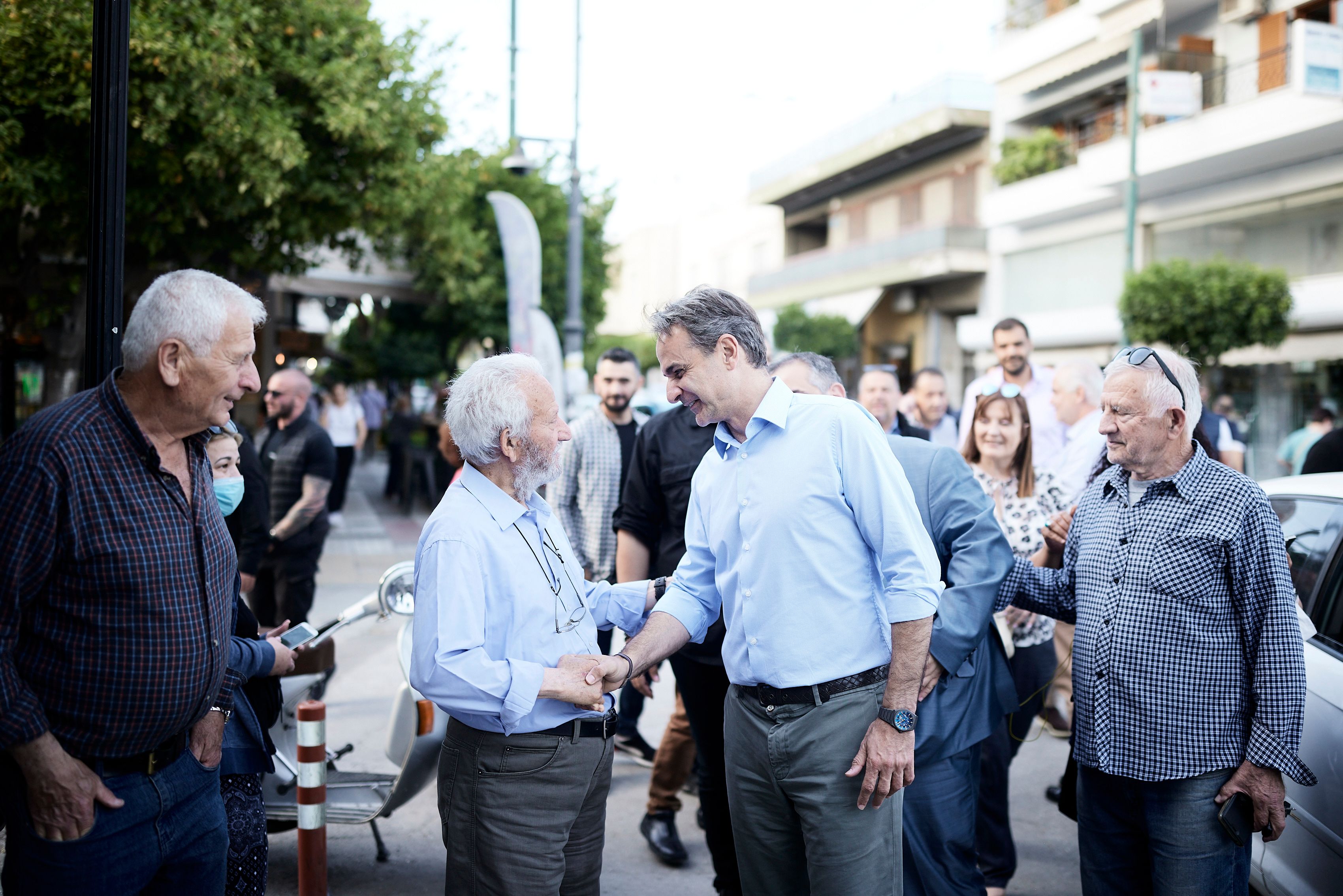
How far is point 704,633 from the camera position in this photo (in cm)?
306

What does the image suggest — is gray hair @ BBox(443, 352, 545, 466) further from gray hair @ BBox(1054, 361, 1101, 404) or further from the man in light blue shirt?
gray hair @ BBox(1054, 361, 1101, 404)

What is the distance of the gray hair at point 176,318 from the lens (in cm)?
215

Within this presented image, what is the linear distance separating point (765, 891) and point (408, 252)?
1505 cm

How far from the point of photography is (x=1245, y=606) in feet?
8.95

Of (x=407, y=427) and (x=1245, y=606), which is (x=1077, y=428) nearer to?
(x=1245, y=606)

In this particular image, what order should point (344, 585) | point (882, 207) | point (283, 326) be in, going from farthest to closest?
1. point (882, 207)
2. point (283, 326)
3. point (344, 585)

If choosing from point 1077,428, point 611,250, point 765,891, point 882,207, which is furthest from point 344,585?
point 882,207

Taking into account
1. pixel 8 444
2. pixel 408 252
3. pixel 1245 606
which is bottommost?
pixel 1245 606

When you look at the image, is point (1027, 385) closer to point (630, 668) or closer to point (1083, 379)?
point (1083, 379)

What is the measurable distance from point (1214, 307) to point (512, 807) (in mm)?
17088

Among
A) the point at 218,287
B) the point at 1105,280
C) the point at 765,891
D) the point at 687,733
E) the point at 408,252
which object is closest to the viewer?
the point at 218,287

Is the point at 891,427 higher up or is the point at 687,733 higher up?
the point at 891,427

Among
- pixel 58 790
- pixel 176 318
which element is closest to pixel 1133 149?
pixel 176 318

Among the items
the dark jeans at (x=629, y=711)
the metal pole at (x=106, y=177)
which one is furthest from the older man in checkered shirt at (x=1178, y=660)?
the dark jeans at (x=629, y=711)
